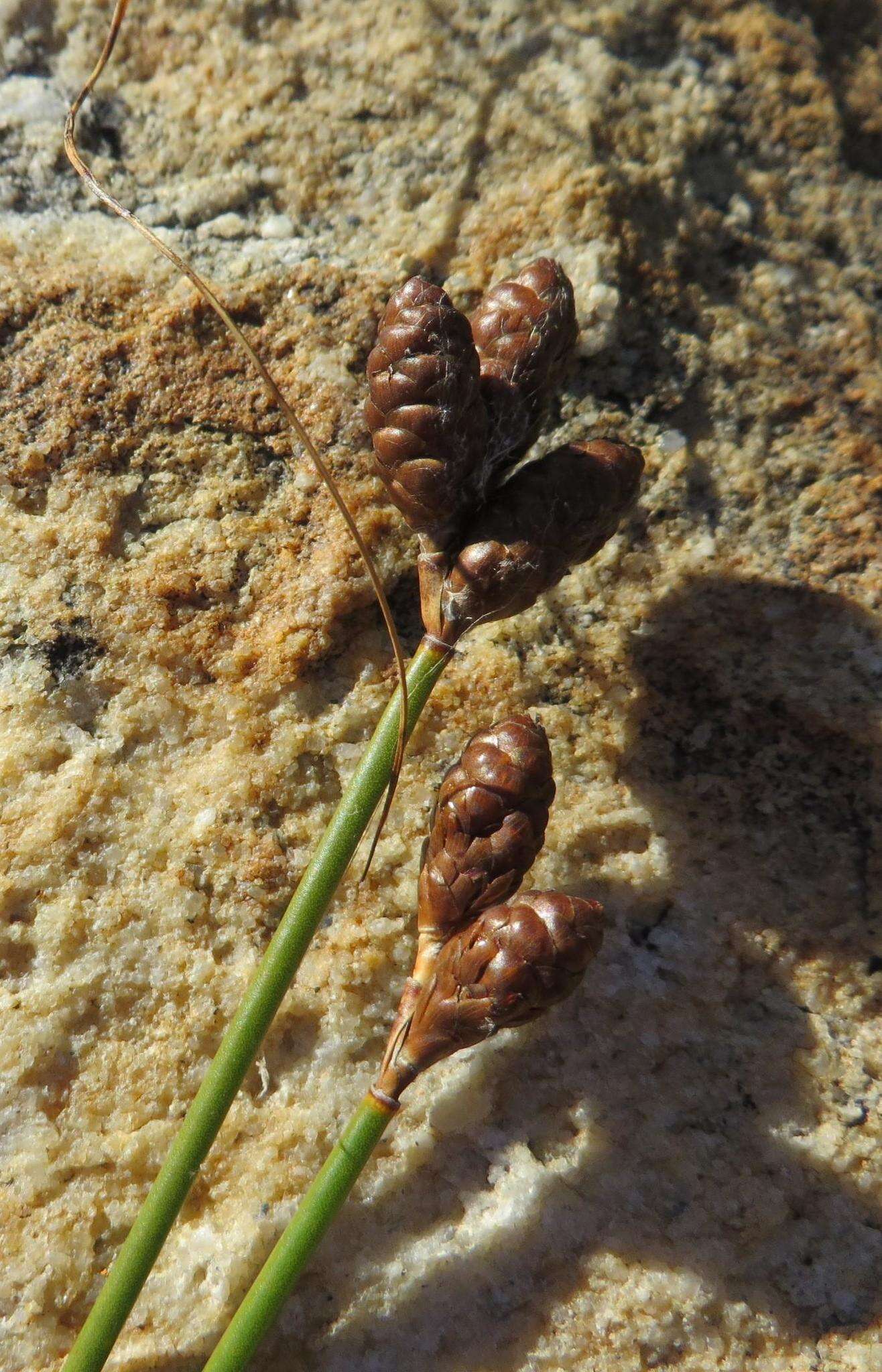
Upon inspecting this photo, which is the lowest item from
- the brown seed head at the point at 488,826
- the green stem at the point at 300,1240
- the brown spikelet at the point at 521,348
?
the green stem at the point at 300,1240

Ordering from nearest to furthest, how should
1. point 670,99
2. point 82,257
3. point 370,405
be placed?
point 370,405 → point 82,257 → point 670,99

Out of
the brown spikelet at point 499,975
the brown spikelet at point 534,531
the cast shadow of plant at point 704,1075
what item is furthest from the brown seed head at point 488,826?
the cast shadow of plant at point 704,1075

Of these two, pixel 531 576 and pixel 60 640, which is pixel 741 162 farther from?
pixel 60 640

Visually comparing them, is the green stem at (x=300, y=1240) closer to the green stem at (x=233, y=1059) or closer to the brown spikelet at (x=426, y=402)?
the green stem at (x=233, y=1059)

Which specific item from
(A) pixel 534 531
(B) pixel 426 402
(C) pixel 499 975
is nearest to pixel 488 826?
(C) pixel 499 975

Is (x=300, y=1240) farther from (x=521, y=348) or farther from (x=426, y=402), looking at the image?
(x=521, y=348)

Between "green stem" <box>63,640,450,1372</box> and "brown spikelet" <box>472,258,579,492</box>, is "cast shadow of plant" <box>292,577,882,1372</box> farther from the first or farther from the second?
"brown spikelet" <box>472,258,579,492</box>

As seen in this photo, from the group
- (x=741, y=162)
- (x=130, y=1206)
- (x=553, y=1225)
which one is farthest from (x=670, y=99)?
(x=130, y=1206)
